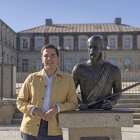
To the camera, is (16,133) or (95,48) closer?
(95,48)

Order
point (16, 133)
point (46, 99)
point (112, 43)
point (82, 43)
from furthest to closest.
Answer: point (82, 43) < point (112, 43) < point (16, 133) < point (46, 99)

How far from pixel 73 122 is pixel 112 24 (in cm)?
4914

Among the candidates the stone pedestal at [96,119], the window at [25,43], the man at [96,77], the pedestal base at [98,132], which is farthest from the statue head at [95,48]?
the window at [25,43]

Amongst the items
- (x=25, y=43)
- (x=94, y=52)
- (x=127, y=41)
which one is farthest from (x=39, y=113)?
(x=25, y=43)

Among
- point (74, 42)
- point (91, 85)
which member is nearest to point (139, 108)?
point (91, 85)

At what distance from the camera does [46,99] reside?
3.62m

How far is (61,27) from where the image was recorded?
51.7 metres

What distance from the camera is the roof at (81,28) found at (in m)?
49.8

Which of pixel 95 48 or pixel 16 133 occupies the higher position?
pixel 95 48

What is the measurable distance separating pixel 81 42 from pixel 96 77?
4593 centimetres

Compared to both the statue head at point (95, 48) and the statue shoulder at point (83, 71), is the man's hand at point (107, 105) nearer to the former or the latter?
the statue shoulder at point (83, 71)

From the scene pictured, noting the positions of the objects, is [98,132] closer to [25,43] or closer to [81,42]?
[81,42]

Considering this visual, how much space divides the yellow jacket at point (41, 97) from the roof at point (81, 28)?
46.0 metres

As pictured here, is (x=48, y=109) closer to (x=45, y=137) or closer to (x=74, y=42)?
(x=45, y=137)
